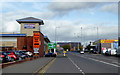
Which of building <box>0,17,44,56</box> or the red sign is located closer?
the red sign

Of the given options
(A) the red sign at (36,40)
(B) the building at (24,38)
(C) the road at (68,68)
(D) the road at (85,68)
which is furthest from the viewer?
(B) the building at (24,38)

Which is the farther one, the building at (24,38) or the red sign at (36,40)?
the building at (24,38)

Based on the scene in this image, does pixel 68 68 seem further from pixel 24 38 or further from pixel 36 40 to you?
pixel 24 38

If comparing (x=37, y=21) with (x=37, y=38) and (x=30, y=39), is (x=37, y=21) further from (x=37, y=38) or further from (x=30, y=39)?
(x=37, y=38)

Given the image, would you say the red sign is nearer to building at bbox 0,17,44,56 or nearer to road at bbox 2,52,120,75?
building at bbox 0,17,44,56

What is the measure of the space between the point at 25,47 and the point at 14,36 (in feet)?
20.0

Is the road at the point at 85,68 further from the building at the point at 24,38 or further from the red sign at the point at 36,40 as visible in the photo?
the building at the point at 24,38

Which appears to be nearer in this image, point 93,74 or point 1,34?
point 93,74

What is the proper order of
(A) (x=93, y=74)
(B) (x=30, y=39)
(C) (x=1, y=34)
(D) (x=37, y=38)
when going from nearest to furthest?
(A) (x=93, y=74) → (D) (x=37, y=38) → (B) (x=30, y=39) → (C) (x=1, y=34)

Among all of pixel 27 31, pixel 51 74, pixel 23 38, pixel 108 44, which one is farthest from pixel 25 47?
pixel 108 44

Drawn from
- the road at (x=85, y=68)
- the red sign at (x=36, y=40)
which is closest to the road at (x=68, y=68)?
the road at (x=85, y=68)

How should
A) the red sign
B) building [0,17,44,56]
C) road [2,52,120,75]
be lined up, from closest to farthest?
road [2,52,120,75] → the red sign → building [0,17,44,56]

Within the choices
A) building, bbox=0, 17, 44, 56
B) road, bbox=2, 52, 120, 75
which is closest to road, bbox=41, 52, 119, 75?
road, bbox=2, 52, 120, 75

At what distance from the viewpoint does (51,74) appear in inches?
554
